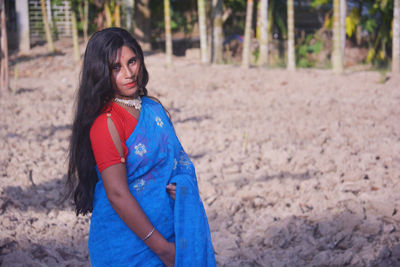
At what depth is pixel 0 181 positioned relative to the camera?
4.48 metres

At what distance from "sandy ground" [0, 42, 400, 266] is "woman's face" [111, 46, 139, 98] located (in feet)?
6.16

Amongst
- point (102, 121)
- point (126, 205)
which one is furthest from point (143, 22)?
point (126, 205)

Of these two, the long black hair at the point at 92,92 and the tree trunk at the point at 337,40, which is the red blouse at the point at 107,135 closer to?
the long black hair at the point at 92,92

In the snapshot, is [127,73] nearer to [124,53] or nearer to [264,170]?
[124,53]

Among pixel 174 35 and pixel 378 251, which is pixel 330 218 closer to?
pixel 378 251

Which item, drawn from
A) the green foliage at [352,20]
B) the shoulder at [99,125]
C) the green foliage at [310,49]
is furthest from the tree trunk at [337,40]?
the shoulder at [99,125]

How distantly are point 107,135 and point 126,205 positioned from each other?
0.24m

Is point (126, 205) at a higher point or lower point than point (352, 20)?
lower

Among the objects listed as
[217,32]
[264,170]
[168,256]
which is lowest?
[264,170]

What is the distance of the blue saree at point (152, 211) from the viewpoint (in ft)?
5.15

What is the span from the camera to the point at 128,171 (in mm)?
1584

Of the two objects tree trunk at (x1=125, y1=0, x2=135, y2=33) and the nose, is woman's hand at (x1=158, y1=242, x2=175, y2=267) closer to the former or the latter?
the nose

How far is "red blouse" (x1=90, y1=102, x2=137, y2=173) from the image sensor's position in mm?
1512

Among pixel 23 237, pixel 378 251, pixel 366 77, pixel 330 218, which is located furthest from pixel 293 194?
pixel 366 77
